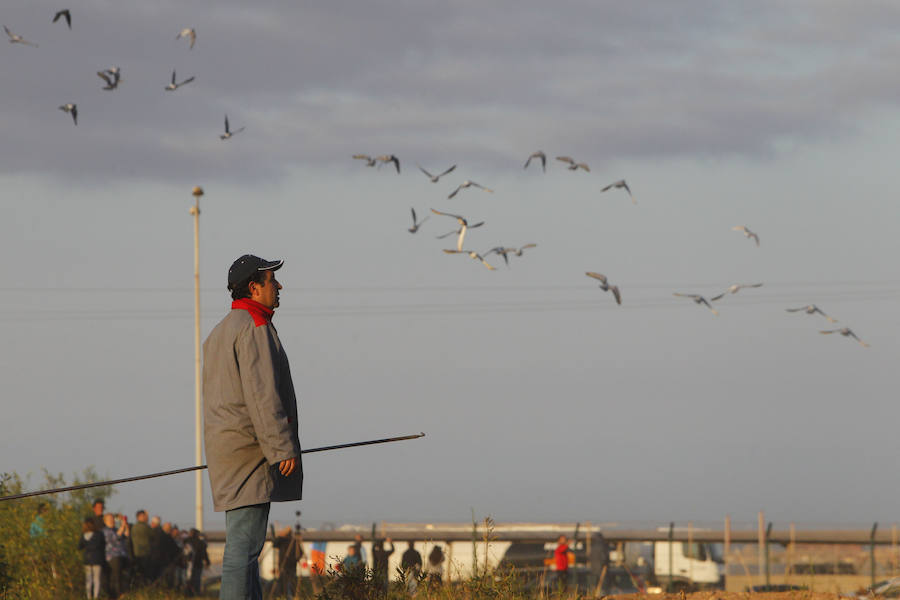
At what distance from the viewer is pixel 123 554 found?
1866cm

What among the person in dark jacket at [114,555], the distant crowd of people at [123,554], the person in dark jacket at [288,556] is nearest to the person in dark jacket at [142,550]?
the distant crowd of people at [123,554]

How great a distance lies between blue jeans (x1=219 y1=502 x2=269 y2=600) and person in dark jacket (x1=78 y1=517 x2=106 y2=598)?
11.5 m

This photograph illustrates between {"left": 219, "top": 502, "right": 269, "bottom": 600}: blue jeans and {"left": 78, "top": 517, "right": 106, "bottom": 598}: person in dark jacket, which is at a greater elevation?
{"left": 219, "top": 502, "right": 269, "bottom": 600}: blue jeans

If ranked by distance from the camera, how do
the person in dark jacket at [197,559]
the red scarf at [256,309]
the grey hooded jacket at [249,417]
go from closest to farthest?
1. the grey hooded jacket at [249,417]
2. the red scarf at [256,309]
3. the person in dark jacket at [197,559]

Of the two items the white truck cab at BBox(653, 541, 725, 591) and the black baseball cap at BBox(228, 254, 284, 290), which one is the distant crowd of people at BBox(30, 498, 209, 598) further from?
the white truck cab at BBox(653, 541, 725, 591)

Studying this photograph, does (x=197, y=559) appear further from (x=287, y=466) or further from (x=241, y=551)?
(x=287, y=466)

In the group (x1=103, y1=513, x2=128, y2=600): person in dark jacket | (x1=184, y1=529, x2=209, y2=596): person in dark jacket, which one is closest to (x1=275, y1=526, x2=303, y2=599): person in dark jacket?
(x1=184, y1=529, x2=209, y2=596): person in dark jacket

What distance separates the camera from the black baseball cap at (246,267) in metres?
6.80

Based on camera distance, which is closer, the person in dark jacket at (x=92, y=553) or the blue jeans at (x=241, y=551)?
the blue jeans at (x=241, y=551)

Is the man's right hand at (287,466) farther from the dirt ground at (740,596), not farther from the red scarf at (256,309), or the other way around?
the dirt ground at (740,596)

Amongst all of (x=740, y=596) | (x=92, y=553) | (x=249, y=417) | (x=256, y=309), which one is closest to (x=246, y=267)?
(x=256, y=309)

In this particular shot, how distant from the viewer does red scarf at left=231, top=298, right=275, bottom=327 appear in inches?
Answer: 261

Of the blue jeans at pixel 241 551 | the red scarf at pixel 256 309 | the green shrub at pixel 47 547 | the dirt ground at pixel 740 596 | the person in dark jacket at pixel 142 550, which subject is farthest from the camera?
the person in dark jacket at pixel 142 550

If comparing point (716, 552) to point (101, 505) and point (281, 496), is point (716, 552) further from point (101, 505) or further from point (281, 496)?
point (281, 496)
